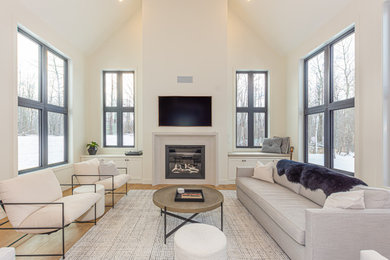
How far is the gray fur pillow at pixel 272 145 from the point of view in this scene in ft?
15.9

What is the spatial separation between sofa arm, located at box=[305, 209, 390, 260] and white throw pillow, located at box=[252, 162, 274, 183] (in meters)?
1.66

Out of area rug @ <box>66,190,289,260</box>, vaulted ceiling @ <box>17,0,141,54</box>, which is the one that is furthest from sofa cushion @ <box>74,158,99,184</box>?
vaulted ceiling @ <box>17,0,141,54</box>

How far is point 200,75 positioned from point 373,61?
3.11m

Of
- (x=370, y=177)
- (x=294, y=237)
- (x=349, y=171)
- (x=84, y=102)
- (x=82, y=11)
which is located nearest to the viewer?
(x=294, y=237)

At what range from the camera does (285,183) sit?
2.95 m

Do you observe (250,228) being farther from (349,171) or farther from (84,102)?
(84,102)

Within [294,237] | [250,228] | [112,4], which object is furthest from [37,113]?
[294,237]

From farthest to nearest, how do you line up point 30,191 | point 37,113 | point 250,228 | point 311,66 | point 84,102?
1. point 84,102
2. point 311,66
3. point 37,113
4. point 250,228
5. point 30,191

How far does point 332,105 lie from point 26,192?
4855mm

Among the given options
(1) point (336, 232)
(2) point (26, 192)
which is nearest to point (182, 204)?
(1) point (336, 232)

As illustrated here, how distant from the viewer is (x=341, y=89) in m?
3.37

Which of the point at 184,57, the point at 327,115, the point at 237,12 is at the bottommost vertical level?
the point at 327,115

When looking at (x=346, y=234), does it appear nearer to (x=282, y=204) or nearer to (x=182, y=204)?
(x=282, y=204)

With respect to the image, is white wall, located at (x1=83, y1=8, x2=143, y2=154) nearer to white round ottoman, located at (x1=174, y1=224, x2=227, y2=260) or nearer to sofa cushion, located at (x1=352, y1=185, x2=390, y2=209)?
white round ottoman, located at (x1=174, y1=224, x2=227, y2=260)
